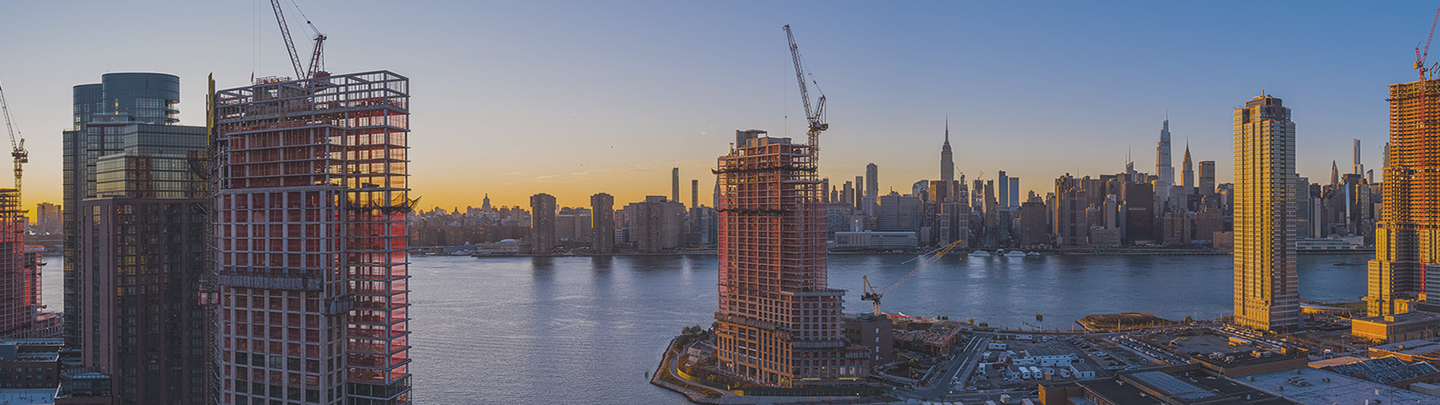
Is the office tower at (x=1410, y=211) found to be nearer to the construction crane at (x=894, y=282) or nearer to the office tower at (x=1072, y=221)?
the construction crane at (x=894, y=282)

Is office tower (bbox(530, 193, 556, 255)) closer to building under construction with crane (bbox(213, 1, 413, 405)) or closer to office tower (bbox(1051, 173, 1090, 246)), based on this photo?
office tower (bbox(1051, 173, 1090, 246))

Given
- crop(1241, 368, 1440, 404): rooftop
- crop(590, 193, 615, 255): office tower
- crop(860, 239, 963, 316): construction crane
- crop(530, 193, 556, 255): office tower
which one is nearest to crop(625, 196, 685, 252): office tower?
crop(590, 193, 615, 255): office tower

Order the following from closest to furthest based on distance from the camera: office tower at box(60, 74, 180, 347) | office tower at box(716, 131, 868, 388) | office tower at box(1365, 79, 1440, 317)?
office tower at box(60, 74, 180, 347) < office tower at box(716, 131, 868, 388) < office tower at box(1365, 79, 1440, 317)

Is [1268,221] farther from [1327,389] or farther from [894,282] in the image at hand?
[894,282]

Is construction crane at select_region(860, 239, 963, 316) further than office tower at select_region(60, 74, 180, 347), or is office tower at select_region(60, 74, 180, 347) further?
construction crane at select_region(860, 239, 963, 316)

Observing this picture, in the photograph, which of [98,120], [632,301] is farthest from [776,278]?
[632,301]

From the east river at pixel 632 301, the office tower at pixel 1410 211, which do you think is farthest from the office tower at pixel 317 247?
→ the office tower at pixel 1410 211
